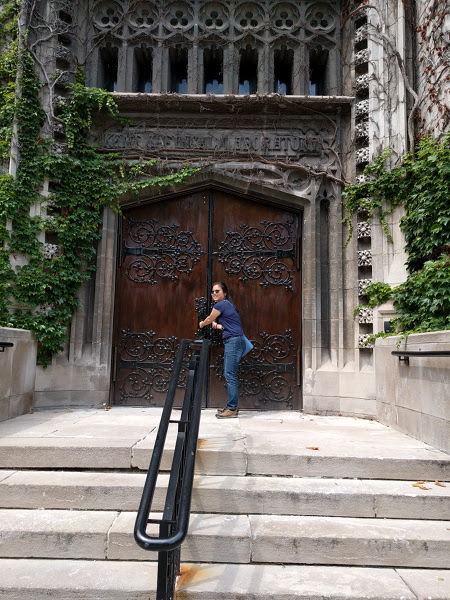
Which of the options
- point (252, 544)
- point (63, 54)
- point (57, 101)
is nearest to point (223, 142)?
point (57, 101)

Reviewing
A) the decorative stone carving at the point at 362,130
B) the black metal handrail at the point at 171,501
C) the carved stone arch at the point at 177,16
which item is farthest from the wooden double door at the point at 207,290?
the black metal handrail at the point at 171,501

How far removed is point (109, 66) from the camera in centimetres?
693

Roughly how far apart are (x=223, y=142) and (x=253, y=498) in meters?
5.03

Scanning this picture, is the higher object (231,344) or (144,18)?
(144,18)

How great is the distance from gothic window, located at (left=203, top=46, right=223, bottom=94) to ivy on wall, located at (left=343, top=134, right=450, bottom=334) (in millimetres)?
2705

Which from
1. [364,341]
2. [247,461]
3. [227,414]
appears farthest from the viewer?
[364,341]

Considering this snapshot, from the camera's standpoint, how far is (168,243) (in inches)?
253

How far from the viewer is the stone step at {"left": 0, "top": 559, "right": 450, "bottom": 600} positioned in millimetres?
2322

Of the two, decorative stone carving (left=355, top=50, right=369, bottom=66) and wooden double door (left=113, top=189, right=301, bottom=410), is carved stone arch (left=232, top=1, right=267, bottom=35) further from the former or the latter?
wooden double door (left=113, top=189, right=301, bottom=410)

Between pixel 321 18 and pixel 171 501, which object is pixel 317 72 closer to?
pixel 321 18

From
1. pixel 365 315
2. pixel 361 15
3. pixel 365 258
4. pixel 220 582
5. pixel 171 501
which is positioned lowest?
pixel 220 582

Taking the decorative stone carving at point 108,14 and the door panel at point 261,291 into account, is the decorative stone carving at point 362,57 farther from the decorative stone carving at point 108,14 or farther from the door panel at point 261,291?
the decorative stone carving at point 108,14

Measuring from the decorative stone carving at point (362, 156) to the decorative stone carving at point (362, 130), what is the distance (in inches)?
7.1

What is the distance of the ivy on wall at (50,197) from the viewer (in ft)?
18.6
